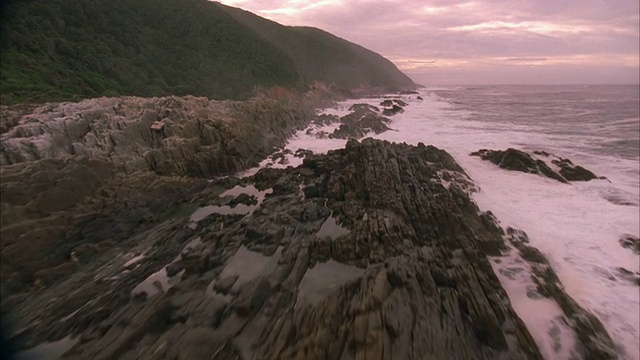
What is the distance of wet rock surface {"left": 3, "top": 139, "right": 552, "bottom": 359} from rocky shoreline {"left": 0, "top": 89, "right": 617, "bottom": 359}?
1.5 inches

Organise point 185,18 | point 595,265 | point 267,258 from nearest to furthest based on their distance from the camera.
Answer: point 267,258, point 595,265, point 185,18

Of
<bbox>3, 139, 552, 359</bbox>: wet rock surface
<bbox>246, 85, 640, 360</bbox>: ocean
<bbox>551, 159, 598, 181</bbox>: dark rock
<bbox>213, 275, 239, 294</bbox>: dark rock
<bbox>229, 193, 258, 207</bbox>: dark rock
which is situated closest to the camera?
<bbox>3, 139, 552, 359</bbox>: wet rock surface

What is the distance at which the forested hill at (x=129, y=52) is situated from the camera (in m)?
21.3

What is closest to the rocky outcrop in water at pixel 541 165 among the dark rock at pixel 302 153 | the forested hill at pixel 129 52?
the dark rock at pixel 302 153

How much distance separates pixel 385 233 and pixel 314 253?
7.43ft

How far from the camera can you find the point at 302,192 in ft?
43.3

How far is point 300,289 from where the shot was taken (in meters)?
7.70

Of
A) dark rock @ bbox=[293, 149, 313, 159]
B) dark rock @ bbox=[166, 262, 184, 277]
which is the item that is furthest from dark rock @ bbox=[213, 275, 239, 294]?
dark rock @ bbox=[293, 149, 313, 159]

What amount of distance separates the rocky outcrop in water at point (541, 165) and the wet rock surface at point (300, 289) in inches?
345

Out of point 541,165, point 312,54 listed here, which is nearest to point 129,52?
point 541,165

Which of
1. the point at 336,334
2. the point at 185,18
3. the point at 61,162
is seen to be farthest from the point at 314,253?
the point at 185,18

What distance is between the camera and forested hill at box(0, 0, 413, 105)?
70.0 ft

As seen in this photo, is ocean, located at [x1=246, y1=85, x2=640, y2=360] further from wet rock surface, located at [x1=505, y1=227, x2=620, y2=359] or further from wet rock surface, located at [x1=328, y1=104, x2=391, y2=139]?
wet rock surface, located at [x1=328, y1=104, x2=391, y2=139]

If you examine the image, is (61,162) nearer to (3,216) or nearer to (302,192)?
(3,216)
